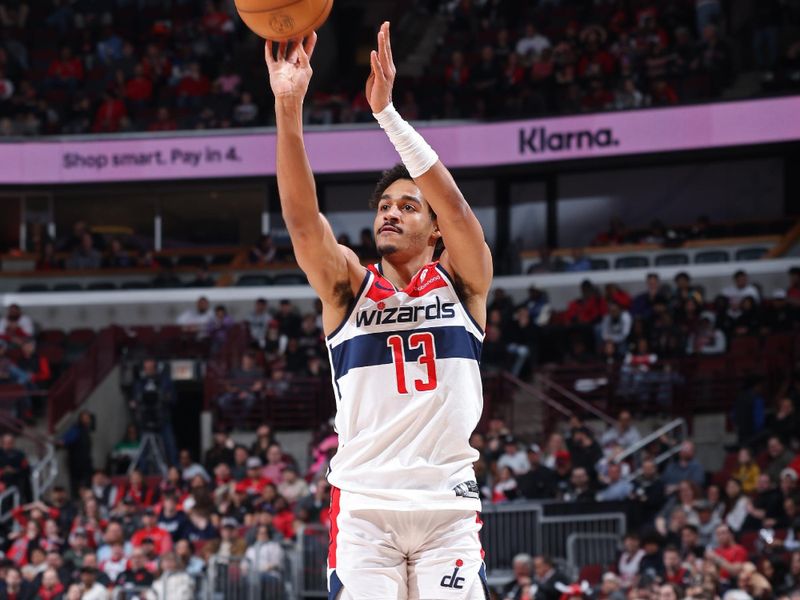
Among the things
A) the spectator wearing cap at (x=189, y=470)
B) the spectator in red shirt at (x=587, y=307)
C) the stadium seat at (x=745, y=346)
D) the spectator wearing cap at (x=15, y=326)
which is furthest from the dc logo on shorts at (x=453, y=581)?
the spectator wearing cap at (x=15, y=326)

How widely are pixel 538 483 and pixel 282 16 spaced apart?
12.4m

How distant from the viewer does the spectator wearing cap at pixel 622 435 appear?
18.7 meters

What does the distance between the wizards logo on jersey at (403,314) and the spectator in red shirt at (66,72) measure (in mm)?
24168

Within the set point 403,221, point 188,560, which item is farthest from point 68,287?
point 403,221

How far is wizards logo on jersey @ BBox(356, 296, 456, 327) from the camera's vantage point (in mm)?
5594

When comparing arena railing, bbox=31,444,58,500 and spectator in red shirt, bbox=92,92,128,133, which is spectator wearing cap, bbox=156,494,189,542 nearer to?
arena railing, bbox=31,444,58,500

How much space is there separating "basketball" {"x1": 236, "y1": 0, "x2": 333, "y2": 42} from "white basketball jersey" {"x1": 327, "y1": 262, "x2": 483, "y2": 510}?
1096mm

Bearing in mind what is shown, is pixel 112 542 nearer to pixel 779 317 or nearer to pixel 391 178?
pixel 779 317

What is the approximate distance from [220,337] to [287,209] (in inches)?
714

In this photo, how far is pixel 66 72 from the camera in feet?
93.4

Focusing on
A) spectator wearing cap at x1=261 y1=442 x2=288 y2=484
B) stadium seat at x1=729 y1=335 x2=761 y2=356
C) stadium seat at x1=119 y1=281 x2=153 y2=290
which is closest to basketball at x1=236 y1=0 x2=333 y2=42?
spectator wearing cap at x1=261 y1=442 x2=288 y2=484

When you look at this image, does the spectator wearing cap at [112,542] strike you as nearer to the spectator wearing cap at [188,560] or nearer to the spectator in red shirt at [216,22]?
the spectator wearing cap at [188,560]

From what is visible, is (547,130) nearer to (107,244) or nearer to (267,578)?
(107,244)

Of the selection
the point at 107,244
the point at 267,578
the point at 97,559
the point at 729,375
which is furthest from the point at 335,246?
the point at 107,244
